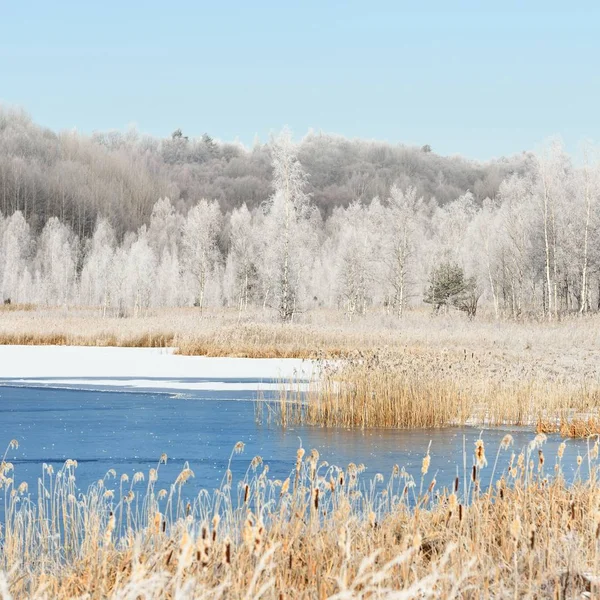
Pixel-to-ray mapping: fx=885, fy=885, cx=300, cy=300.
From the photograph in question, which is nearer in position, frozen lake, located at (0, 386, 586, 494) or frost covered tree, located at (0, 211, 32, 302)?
frozen lake, located at (0, 386, 586, 494)

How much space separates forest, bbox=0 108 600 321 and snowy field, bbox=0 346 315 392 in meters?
14.2

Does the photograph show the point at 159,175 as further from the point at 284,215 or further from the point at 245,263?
the point at 284,215

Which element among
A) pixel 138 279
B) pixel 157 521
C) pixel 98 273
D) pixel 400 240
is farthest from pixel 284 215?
pixel 98 273

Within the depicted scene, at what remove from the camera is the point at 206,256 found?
75750 mm

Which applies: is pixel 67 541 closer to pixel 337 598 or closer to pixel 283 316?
pixel 337 598

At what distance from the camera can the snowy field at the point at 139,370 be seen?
66.6 feet

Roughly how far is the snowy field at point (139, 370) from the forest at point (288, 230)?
14.2m

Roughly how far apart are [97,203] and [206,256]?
282ft

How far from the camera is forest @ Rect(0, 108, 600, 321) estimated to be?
2024 inches

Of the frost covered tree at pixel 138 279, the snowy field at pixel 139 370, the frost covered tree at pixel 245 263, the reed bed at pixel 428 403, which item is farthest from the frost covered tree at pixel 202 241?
the reed bed at pixel 428 403

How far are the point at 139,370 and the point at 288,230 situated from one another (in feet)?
74.4

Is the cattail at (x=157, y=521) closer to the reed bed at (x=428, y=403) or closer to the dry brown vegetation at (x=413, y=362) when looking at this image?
the dry brown vegetation at (x=413, y=362)

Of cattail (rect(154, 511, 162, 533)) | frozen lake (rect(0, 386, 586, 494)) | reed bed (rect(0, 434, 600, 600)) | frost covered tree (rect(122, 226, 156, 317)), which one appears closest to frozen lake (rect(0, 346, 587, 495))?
frozen lake (rect(0, 386, 586, 494))

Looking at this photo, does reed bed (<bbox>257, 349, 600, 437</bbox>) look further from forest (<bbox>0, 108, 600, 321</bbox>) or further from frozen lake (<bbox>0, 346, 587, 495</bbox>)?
forest (<bbox>0, 108, 600, 321</bbox>)
